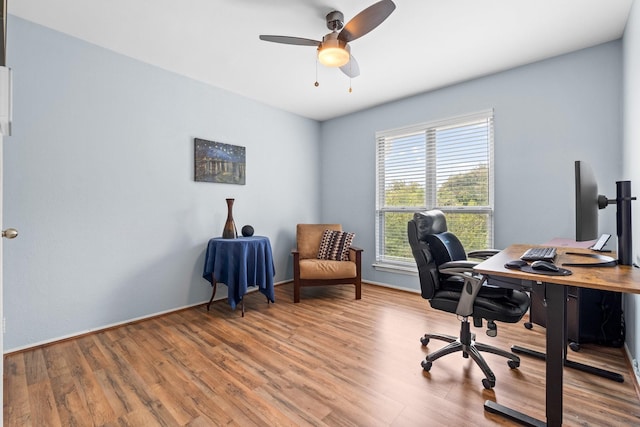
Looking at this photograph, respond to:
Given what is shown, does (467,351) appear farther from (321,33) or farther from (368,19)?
(321,33)

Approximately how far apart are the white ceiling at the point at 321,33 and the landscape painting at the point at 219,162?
75cm

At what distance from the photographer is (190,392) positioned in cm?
177

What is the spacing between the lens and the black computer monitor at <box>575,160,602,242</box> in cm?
144

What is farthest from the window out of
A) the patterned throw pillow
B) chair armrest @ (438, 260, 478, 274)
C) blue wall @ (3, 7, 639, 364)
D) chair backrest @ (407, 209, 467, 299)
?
chair armrest @ (438, 260, 478, 274)

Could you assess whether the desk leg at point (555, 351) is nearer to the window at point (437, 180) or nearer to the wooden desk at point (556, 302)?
the wooden desk at point (556, 302)

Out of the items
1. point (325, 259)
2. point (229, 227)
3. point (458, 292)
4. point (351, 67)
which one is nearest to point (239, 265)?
point (229, 227)

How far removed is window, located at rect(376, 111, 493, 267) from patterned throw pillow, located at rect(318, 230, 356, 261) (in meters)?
0.60

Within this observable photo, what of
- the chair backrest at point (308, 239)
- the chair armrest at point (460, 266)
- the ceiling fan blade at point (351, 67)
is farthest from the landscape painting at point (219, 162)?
the chair armrest at point (460, 266)

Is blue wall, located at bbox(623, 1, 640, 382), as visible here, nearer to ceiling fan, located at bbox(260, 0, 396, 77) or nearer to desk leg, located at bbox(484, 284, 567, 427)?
desk leg, located at bbox(484, 284, 567, 427)

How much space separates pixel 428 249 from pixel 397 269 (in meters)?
1.98

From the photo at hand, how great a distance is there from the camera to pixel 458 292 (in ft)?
6.32

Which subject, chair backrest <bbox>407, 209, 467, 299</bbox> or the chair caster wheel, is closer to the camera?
the chair caster wheel

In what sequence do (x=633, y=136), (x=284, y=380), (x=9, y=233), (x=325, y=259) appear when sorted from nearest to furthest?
(x=9, y=233), (x=284, y=380), (x=633, y=136), (x=325, y=259)

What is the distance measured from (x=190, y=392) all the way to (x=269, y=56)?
2.82 meters
